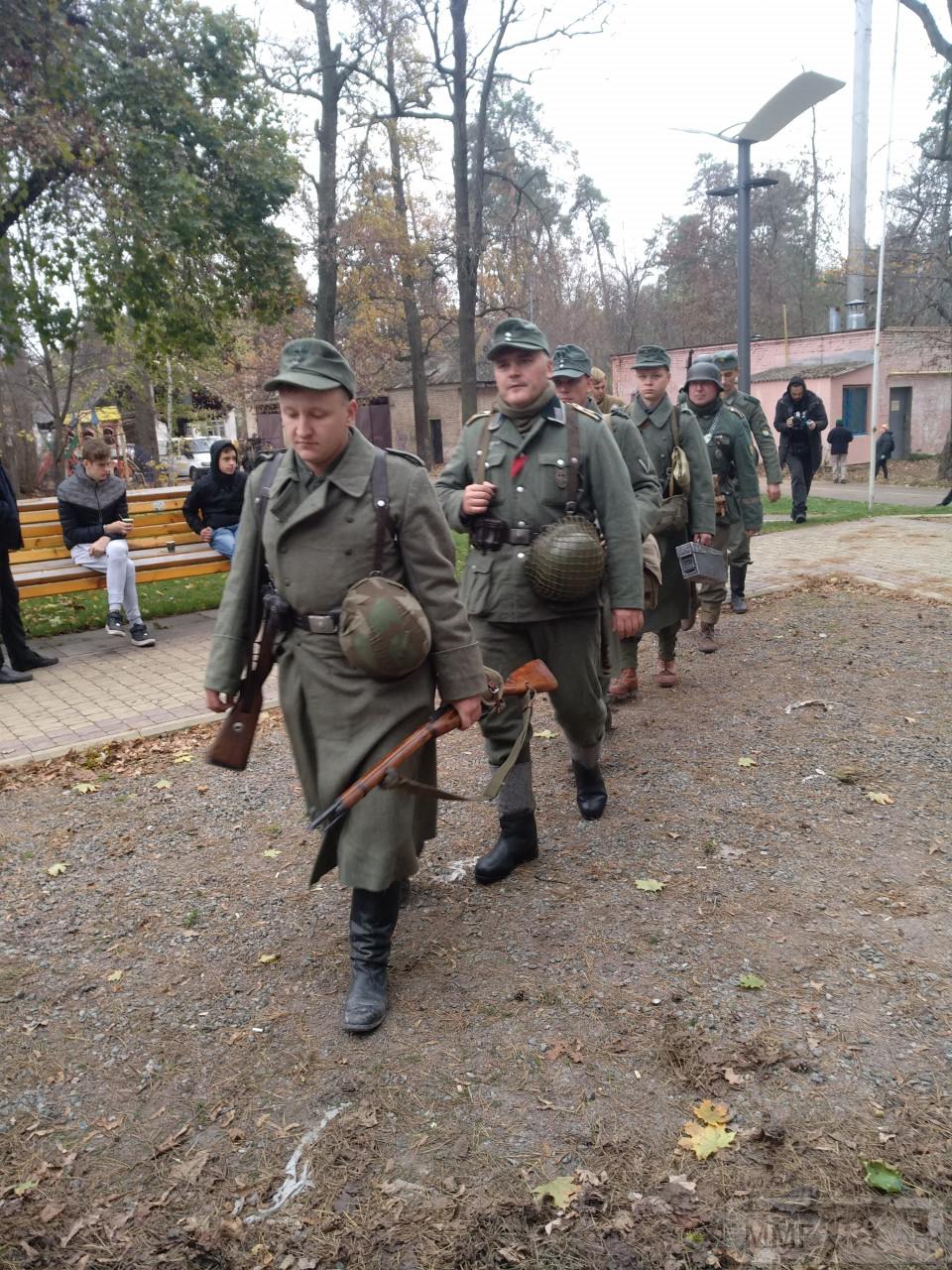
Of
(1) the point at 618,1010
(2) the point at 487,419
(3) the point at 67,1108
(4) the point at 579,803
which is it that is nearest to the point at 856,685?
(4) the point at 579,803

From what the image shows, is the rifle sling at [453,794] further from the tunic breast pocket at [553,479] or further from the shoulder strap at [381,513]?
the tunic breast pocket at [553,479]

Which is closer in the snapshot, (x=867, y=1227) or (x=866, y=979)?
(x=867, y=1227)

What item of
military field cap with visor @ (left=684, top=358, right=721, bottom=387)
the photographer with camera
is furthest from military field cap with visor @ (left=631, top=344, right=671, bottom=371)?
the photographer with camera

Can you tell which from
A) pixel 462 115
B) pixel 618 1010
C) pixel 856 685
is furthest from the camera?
pixel 462 115

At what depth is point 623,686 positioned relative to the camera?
6320 mm

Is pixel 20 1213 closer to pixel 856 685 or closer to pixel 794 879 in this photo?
pixel 794 879

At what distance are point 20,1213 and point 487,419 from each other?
3.09m

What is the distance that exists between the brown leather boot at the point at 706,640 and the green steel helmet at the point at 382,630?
4970 mm

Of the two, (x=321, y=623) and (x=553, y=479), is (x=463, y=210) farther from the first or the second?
(x=321, y=623)

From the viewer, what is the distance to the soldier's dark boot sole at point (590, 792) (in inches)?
180

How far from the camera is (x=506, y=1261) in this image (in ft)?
7.24

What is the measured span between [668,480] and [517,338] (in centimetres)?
258

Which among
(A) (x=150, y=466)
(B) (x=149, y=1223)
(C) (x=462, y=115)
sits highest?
(C) (x=462, y=115)

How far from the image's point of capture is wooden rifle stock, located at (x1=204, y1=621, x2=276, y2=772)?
3258mm
